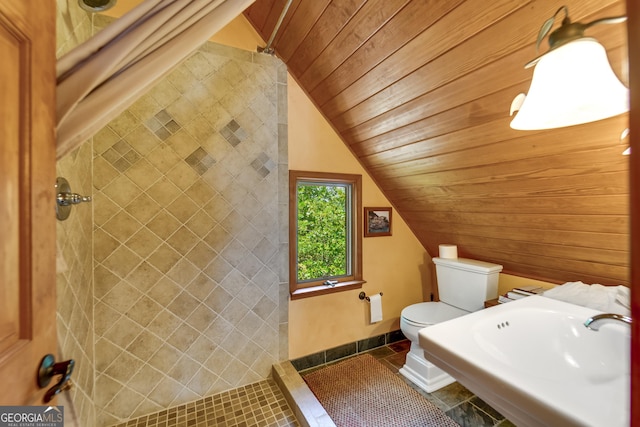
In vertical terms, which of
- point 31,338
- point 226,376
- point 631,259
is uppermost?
point 631,259

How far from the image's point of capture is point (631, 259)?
324mm

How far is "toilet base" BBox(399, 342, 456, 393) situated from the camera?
5.75 feet

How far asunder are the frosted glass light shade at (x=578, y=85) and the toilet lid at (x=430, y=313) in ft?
5.05

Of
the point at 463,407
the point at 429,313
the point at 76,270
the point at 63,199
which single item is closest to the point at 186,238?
the point at 76,270

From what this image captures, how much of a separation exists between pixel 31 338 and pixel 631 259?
0.99 metres

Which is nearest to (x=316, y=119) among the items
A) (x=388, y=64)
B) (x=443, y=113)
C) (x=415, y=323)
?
(x=388, y=64)

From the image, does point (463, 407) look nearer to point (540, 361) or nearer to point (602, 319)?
point (540, 361)

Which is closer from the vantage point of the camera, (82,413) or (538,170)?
(82,413)

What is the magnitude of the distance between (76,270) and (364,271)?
6.10ft

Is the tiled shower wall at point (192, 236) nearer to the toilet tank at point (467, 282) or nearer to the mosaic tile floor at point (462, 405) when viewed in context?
the mosaic tile floor at point (462, 405)

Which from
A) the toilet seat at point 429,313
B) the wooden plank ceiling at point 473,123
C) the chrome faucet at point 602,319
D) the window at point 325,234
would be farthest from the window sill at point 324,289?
the chrome faucet at point 602,319

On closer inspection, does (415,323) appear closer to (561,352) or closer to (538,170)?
(561,352)

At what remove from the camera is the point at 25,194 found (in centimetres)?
47

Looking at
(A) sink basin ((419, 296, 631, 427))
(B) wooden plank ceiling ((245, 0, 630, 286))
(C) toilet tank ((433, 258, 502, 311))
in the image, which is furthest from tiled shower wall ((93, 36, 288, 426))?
(C) toilet tank ((433, 258, 502, 311))
